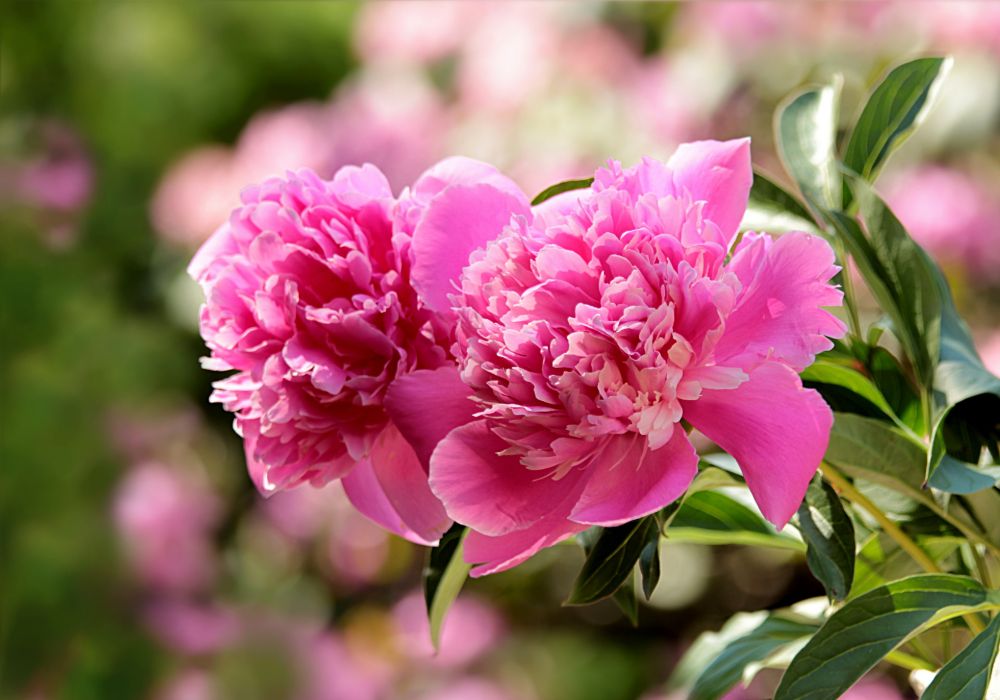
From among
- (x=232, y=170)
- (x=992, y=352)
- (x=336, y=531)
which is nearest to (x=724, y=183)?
(x=992, y=352)

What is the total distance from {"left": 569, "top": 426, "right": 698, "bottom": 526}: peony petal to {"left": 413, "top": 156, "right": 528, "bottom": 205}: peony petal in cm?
9

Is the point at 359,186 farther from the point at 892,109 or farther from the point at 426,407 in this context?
the point at 892,109

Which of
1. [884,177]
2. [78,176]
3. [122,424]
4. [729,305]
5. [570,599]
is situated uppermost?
[729,305]

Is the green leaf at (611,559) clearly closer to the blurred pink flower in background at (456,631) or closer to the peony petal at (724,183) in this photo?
the peony petal at (724,183)

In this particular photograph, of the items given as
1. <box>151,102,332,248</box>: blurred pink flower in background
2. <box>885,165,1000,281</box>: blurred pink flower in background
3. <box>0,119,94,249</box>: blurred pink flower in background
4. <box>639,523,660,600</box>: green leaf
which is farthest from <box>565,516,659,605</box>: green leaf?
<box>0,119,94,249</box>: blurred pink flower in background

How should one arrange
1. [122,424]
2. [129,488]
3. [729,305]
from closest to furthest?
[729,305], [129,488], [122,424]

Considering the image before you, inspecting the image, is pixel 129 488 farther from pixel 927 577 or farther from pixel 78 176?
pixel 927 577

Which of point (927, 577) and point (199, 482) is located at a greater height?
point (927, 577)

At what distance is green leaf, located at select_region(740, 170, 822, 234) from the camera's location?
459 mm

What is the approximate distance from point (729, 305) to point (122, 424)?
1793mm

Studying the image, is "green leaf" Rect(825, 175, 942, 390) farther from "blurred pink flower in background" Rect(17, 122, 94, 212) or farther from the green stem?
"blurred pink flower in background" Rect(17, 122, 94, 212)

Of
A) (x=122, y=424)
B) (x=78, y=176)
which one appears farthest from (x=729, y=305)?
(x=78, y=176)

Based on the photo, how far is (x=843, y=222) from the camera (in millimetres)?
420

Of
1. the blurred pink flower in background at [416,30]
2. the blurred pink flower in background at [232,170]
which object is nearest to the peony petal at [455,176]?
the blurred pink flower in background at [232,170]
